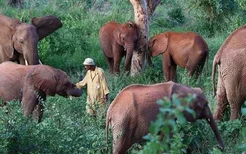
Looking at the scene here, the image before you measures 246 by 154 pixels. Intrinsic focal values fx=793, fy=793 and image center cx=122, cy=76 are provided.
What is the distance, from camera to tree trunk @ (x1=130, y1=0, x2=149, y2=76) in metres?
14.3

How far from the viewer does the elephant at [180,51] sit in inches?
552

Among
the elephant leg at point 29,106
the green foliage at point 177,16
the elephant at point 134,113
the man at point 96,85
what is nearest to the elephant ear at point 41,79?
the elephant leg at point 29,106

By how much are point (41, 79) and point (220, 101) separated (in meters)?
2.27

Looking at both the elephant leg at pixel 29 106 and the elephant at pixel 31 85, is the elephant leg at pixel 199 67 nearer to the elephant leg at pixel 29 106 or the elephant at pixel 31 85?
the elephant at pixel 31 85

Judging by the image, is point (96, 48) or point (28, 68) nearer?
point (28, 68)

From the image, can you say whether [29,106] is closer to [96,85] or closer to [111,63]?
[96,85]

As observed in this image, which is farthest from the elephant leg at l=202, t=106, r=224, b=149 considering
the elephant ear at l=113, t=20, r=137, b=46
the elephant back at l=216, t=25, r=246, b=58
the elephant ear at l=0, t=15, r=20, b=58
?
the elephant ear at l=113, t=20, r=137, b=46

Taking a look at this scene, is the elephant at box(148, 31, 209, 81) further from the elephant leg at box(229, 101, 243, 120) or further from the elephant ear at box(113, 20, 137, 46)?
the elephant leg at box(229, 101, 243, 120)

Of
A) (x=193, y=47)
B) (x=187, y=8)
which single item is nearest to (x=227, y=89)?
(x=193, y=47)

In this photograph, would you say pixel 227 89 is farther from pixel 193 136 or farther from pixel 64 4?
pixel 64 4

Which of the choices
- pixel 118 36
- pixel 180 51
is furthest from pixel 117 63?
pixel 180 51

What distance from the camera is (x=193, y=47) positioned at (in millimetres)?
14109

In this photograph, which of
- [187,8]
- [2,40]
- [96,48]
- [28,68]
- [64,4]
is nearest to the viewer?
[28,68]

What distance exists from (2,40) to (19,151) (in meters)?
5.28
